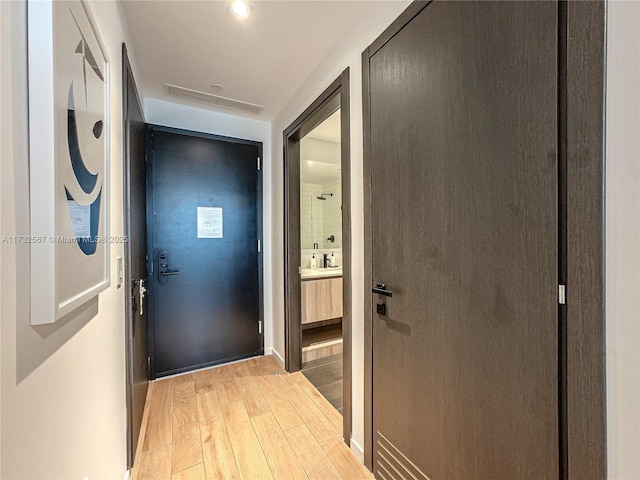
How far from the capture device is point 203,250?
2.58m

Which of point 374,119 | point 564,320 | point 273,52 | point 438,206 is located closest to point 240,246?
point 273,52

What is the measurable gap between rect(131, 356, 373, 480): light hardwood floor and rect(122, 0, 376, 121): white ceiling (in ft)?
8.05

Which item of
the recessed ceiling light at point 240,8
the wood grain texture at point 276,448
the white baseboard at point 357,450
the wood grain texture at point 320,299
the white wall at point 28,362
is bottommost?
the wood grain texture at point 276,448

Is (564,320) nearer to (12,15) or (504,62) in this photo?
(504,62)

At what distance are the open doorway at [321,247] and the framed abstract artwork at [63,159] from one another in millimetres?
1144

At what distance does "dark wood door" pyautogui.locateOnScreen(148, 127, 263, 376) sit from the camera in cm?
242

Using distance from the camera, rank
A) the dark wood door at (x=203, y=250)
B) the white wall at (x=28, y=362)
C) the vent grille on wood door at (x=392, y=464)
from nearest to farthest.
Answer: the white wall at (x=28, y=362) < the vent grille on wood door at (x=392, y=464) < the dark wood door at (x=203, y=250)

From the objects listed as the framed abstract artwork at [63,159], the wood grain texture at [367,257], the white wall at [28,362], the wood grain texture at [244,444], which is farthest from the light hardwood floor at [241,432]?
the framed abstract artwork at [63,159]

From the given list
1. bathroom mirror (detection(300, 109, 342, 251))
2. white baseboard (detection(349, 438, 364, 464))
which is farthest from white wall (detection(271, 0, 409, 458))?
bathroom mirror (detection(300, 109, 342, 251))

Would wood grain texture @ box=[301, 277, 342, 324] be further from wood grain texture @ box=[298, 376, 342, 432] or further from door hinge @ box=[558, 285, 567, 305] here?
door hinge @ box=[558, 285, 567, 305]

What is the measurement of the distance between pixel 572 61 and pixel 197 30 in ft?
6.07

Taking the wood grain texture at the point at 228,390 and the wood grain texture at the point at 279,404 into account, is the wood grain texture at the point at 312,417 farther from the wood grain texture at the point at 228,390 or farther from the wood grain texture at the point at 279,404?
the wood grain texture at the point at 228,390

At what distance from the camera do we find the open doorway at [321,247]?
1652 mm

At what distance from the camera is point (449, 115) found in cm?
100
